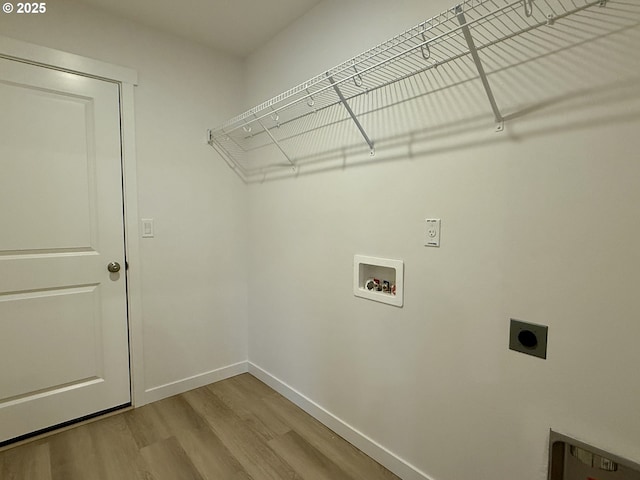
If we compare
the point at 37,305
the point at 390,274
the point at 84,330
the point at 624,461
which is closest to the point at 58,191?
the point at 37,305

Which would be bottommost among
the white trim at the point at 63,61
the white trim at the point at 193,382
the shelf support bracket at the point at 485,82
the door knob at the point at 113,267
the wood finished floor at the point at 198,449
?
the wood finished floor at the point at 198,449

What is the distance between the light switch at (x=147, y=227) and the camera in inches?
85.4

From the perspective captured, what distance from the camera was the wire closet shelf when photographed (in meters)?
1.05

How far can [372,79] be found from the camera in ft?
5.17

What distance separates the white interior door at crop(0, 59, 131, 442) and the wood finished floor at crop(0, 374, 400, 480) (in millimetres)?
214

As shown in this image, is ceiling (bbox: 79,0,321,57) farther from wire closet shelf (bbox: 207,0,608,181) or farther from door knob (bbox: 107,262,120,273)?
door knob (bbox: 107,262,120,273)

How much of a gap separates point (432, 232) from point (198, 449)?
5.50 feet

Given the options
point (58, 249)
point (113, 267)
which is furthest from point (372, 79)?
point (58, 249)

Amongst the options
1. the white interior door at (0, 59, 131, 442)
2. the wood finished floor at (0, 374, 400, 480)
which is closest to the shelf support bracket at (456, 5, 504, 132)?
the wood finished floor at (0, 374, 400, 480)

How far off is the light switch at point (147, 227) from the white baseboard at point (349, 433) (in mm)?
1291

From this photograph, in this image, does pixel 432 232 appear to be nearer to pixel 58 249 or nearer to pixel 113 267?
pixel 113 267

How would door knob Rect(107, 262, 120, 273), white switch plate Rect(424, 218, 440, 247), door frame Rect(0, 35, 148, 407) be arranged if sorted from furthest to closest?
door knob Rect(107, 262, 120, 273) < door frame Rect(0, 35, 148, 407) < white switch plate Rect(424, 218, 440, 247)

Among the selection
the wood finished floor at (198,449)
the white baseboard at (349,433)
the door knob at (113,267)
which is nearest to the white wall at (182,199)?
the door knob at (113,267)

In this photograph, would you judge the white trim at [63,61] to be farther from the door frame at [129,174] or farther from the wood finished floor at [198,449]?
the wood finished floor at [198,449]
